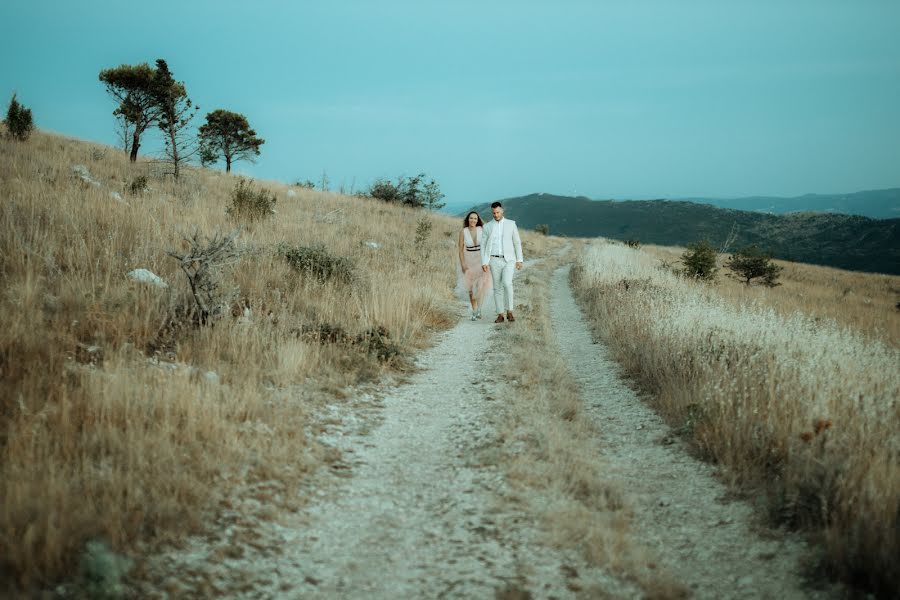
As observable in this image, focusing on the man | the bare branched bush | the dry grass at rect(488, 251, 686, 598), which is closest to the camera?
the dry grass at rect(488, 251, 686, 598)

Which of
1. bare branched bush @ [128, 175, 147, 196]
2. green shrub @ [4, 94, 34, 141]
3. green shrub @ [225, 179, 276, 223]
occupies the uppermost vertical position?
green shrub @ [4, 94, 34, 141]

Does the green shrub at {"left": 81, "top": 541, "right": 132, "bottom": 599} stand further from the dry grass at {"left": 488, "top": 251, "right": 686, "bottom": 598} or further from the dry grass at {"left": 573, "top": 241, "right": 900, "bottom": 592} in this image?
the dry grass at {"left": 573, "top": 241, "right": 900, "bottom": 592}

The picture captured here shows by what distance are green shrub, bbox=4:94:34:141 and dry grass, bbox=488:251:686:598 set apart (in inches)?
803

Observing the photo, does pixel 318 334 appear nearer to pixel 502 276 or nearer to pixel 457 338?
pixel 457 338

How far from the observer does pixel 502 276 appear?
10.7m

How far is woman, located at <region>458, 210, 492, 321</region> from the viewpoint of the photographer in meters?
11.3

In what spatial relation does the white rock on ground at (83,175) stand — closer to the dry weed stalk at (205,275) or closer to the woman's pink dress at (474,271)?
the dry weed stalk at (205,275)

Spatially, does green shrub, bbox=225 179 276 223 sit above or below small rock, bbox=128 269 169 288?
above

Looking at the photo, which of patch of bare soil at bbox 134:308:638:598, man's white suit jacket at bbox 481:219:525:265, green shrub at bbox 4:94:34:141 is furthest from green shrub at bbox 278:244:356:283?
Result: green shrub at bbox 4:94:34:141

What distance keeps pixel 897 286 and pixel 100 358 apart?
145 ft

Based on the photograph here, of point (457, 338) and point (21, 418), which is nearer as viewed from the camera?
point (21, 418)

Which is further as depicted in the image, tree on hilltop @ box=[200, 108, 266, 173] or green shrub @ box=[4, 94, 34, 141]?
tree on hilltop @ box=[200, 108, 266, 173]

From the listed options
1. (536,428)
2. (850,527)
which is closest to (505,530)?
(536,428)

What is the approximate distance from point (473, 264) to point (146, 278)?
654 cm
